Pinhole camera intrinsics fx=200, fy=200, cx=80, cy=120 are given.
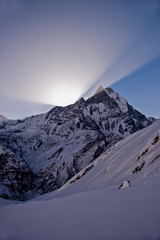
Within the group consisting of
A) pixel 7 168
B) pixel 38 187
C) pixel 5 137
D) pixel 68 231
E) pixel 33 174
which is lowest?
pixel 68 231

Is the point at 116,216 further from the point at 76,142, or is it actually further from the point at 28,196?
the point at 76,142

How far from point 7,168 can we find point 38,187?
90.0ft

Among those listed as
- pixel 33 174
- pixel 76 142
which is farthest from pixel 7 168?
pixel 76 142

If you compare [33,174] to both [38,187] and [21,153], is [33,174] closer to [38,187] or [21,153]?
[38,187]

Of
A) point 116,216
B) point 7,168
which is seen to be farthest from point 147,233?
point 7,168

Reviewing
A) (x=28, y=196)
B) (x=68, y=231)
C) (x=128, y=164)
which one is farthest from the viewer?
(x=28, y=196)

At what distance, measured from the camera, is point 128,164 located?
118 ft

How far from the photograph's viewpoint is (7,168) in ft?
472

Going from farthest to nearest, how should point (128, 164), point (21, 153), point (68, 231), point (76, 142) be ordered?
point (21, 153) < point (76, 142) < point (128, 164) < point (68, 231)

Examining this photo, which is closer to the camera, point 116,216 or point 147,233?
point 147,233

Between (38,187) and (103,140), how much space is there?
181 ft

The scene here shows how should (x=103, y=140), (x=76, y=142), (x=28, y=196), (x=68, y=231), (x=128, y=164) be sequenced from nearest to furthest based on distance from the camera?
(x=68, y=231) → (x=128, y=164) → (x=28, y=196) → (x=103, y=140) → (x=76, y=142)

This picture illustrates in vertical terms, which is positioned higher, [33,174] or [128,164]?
[33,174]

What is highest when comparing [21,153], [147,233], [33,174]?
[21,153]
